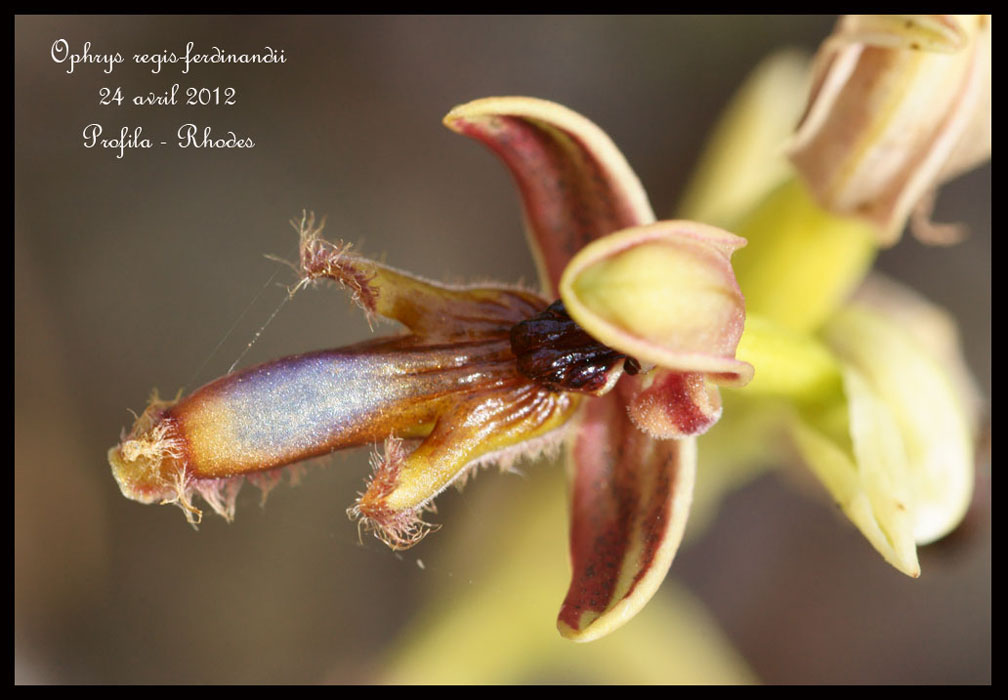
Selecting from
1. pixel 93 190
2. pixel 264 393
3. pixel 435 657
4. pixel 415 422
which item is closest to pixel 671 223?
pixel 415 422

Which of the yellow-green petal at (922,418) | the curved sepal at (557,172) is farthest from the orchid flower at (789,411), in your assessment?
the curved sepal at (557,172)

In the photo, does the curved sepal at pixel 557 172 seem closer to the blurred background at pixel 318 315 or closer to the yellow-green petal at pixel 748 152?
the yellow-green petal at pixel 748 152

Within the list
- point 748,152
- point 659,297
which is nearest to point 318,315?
point 748,152

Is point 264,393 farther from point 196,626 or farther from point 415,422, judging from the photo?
point 196,626

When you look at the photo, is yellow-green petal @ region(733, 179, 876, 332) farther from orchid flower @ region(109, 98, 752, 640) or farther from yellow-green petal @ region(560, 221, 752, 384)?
yellow-green petal @ region(560, 221, 752, 384)

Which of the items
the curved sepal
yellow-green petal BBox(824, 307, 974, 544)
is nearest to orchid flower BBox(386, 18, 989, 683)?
yellow-green petal BBox(824, 307, 974, 544)
